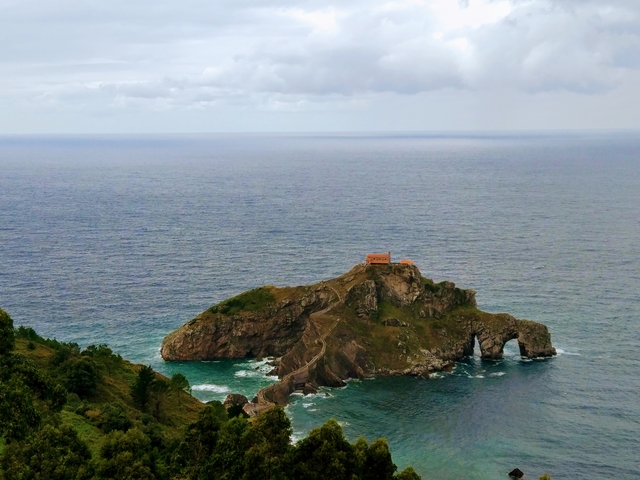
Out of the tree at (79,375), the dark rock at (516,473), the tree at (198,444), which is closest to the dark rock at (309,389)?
the dark rock at (516,473)

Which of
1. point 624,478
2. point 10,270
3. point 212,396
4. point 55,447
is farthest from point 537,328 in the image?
point 10,270

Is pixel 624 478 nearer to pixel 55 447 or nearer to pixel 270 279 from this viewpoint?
pixel 55 447

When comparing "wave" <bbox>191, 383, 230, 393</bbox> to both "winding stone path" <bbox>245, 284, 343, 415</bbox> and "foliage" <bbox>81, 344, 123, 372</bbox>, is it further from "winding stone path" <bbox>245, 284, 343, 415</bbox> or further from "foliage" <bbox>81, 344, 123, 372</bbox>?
"foliage" <bbox>81, 344, 123, 372</bbox>

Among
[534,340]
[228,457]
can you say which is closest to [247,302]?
[534,340]

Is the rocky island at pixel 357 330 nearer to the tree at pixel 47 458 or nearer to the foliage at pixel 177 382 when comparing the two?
the foliage at pixel 177 382

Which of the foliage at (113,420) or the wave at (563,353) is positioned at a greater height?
the foliage at (113,420)

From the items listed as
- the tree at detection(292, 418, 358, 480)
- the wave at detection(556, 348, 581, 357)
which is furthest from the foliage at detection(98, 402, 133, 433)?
the wave at detection(556, 348, 581, 357)
